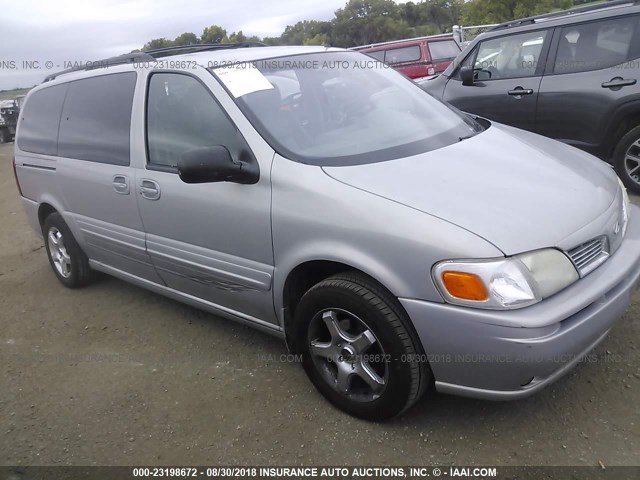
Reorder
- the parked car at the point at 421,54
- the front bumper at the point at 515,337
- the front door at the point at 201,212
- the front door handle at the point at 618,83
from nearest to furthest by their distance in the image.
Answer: the front bumper at the point at 515,337 < the front door at the point at 201,212 < the front door handle at the point at 618,83 < the parked car at the point at 421,54

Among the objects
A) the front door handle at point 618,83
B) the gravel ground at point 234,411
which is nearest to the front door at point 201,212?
the gravel ground at point 234,411

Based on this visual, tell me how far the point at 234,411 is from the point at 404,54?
12683mm

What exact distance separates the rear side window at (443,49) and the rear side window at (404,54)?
32 cm

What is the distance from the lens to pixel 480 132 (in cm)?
336

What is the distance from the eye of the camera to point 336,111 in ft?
10.6

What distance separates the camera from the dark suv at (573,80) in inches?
204

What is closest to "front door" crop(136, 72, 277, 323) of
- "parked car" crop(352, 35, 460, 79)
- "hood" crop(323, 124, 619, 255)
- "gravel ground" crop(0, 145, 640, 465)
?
"gravel ground" crop(0, 145, 640, 465)

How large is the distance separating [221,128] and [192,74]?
40cm

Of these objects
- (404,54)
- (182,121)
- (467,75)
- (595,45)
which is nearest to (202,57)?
(182,121)

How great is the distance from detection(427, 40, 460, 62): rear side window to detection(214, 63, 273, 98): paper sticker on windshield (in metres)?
11.6

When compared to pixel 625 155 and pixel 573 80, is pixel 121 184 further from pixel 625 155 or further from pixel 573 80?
pixel 625 155

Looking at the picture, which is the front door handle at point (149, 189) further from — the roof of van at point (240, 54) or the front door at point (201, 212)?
the roof of van at point (240, 54)

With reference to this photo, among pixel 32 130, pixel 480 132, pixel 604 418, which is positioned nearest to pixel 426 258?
pixel 604 418

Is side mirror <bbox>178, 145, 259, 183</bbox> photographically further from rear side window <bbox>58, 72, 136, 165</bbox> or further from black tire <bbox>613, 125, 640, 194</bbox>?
black tire <bbox>613, 125, 640, 194</bbox>
